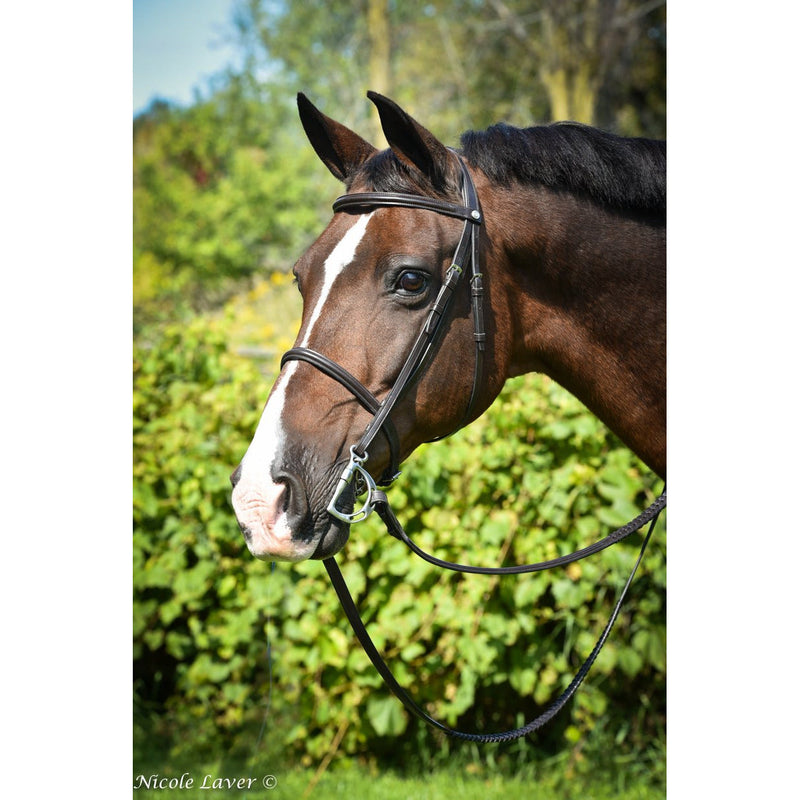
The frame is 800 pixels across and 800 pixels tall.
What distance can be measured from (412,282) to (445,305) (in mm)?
96

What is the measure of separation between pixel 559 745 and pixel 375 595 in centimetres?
115

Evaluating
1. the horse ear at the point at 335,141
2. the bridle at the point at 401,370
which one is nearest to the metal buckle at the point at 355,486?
the bridle at the point at 401,370

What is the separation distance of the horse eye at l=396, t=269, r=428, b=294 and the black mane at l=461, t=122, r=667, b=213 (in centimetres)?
37

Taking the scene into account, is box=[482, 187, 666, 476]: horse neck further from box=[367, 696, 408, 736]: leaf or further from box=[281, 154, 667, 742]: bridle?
box=[367, 696, 408, 736]: leaf

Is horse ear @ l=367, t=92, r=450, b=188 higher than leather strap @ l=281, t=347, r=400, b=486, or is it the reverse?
horse ear @ l=367, t=92, r=450, b=188

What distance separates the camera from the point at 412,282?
174cm

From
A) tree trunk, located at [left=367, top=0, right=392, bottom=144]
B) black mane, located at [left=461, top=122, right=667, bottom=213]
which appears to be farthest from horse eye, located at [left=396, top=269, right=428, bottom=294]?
tree trunk, located at [left=367, top=0, right=392, bottom=144]

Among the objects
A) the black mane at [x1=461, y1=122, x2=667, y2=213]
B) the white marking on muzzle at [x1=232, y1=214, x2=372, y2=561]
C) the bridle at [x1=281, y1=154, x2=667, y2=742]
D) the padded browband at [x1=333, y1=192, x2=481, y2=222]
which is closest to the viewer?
the white marking on muzzle at [x1=232, y1=214, x2=372, y2=561]

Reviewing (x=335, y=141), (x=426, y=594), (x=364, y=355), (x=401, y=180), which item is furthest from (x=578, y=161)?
(x=426, y=594)

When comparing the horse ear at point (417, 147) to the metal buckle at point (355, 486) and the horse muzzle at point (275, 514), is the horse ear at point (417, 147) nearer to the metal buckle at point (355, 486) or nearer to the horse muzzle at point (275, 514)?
the metal buckle at point (355, 486)

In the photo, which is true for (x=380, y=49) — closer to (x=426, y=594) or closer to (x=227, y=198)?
(x=227, y=198)

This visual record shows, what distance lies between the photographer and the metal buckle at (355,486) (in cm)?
163

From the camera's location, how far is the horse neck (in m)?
1.91
